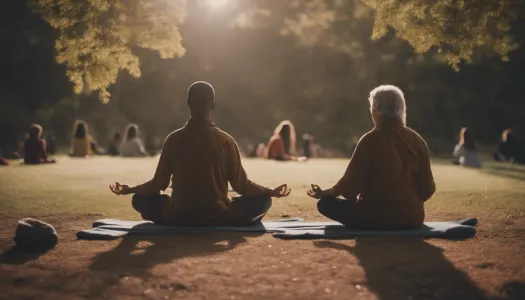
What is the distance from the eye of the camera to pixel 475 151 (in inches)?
641

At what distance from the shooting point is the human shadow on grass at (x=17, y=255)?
4.88 meters

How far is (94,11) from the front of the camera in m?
9.02

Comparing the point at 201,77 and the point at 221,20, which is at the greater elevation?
the point at 221,20

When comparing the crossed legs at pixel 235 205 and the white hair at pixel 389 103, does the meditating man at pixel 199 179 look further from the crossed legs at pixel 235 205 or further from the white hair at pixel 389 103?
the white hair at pixel 389 103

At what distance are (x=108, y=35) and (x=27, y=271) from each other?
18.7ft

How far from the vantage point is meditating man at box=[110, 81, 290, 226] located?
606 centimetres

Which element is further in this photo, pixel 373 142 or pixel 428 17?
pixel 428 17

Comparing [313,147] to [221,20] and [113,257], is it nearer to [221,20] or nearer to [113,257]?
[221,20]

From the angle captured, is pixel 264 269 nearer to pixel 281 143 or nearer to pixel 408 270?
pixel 408 270

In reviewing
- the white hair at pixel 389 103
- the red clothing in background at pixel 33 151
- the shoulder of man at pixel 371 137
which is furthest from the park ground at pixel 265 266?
the red clothing in background at pixel 33 151

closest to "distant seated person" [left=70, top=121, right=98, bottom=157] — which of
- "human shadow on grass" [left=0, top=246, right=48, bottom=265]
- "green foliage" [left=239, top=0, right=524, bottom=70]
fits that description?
"green foliage" [left=239, top=0, right=524, bottom=70]

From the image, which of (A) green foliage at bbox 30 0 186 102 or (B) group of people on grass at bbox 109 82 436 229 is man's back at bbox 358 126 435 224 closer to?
(B) group of people on grass at bbox 109 82 436 229

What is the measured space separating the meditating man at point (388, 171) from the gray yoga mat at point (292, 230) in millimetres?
209

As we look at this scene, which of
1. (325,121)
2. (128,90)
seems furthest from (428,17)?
(128,90)
